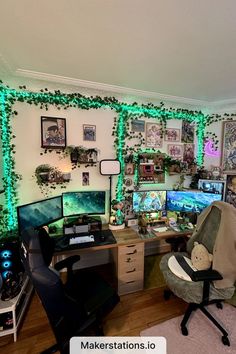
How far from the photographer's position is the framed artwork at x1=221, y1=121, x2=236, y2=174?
3096 millimetres

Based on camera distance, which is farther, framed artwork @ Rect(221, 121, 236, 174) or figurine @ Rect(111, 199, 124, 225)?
framed artwork @ Rect(221, 121, 236, 174)

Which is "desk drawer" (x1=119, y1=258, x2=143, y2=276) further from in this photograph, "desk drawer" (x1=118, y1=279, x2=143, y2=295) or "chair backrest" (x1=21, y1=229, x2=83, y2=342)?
"chair backrest" (x1=21, y1=229, x2=83, y2=342)

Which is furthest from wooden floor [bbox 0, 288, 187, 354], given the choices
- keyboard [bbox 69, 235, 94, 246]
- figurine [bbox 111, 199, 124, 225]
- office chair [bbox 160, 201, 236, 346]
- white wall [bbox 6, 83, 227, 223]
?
white wall [bbox 6, 83, 227, 223]

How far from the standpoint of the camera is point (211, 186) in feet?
9.94

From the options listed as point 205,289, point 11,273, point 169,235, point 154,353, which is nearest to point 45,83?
point 11,273

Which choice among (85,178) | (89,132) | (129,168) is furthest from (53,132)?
(129,168)

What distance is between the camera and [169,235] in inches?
96.1

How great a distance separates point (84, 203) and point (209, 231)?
159 centimetres

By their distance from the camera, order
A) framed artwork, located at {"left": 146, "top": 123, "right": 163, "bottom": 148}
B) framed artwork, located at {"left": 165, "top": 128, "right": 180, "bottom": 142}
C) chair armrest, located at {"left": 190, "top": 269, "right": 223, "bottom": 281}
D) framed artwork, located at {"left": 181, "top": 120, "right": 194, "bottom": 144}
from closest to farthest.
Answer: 1. chair armrest, located at {"left": 190, "top": 269, "right": 223, "bottom": 281}
2. framed artwork, located at {"left": 146, "top": 123, "right": 163, "bottom": 148}
3. framed artwork, located at {"left": 165, "top": 128, "right": 180, "bottom": 142}
4. framed artwork, located at {"left": 181, "top": 120, "right": 194, "bottom": 144}

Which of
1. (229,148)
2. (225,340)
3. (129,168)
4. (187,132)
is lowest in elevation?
(225,340)

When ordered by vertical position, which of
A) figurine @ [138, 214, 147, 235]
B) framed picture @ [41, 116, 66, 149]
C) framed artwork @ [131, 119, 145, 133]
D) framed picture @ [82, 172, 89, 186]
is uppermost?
framed artwork @ [131, 119, 145, 133]

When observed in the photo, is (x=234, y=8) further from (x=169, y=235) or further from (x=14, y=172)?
(x=14, y=172)

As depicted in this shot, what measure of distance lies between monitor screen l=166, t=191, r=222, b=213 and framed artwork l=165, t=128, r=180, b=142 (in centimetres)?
94

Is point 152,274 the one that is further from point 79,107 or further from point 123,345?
point 79,107
